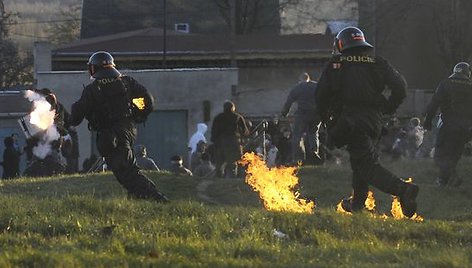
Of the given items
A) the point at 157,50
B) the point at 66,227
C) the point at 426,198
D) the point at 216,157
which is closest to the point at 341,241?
the point at 66,227

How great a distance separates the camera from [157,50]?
35.5 m

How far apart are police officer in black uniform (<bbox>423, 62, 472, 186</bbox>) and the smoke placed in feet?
21.6

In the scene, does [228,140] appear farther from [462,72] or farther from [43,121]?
[462,72]

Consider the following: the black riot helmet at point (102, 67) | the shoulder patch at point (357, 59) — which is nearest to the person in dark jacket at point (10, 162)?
the black riot helmet at point (102, 67)

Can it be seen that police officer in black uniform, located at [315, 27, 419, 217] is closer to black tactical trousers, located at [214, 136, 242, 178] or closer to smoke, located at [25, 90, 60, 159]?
smoke, located at [25, 90, 60, 159]

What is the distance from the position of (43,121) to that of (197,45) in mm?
22037

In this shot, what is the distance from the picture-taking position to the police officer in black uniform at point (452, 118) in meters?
13.1

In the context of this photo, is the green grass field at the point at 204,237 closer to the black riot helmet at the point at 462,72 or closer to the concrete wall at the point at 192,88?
the black riot helmet at the point at 462,72

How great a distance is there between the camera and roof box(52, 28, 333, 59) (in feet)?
117

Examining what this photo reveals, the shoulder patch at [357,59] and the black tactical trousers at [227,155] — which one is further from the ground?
the shoulder patch at [357,59]

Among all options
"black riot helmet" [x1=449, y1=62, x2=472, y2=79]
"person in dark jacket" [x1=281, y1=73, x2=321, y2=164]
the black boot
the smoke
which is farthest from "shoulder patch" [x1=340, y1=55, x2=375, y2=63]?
the smoke

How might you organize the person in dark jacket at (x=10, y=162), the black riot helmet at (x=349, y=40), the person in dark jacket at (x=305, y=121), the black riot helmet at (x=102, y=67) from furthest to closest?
the person in dark jacket at (x=10, y=162), the person in dark jacket at (x=305, y=121), the black riot helmet at (x=102, y=67), the black riot helmet at (x=349, y=40)

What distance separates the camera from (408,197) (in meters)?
8.26

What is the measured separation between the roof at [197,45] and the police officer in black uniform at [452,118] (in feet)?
73.8
